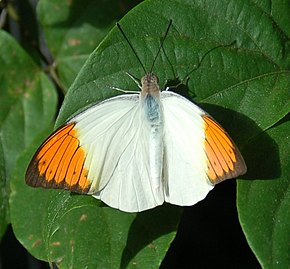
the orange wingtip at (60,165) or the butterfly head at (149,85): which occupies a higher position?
the butterfly head at (149,85)

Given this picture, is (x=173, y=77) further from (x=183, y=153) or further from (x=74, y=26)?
(x=74, y=26)

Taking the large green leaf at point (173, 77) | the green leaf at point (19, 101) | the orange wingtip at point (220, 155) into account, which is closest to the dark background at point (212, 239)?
the green leaf at point (19, 101)

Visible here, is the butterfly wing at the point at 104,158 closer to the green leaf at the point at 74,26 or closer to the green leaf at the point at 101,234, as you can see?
the green leaf at the point at 101,234

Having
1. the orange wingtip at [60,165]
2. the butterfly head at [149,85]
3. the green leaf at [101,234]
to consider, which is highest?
the butterfly head at [149,85]

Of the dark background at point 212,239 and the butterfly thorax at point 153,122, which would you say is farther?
the dark background at point 212,239

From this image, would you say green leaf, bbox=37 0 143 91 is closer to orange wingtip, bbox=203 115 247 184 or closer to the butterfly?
the butterfly

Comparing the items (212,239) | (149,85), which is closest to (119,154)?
(149,85)

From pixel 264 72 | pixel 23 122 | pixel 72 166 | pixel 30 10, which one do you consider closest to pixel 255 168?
pixel 264 72

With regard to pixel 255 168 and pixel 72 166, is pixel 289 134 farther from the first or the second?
pixel 72 166
